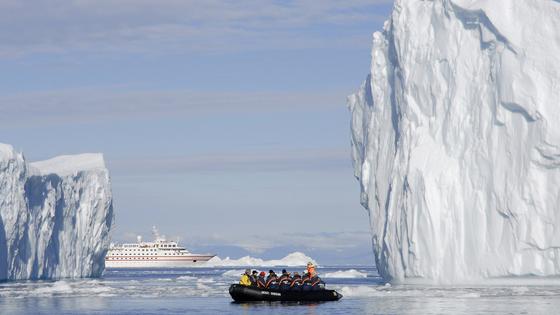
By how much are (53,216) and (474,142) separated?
26.0 metres

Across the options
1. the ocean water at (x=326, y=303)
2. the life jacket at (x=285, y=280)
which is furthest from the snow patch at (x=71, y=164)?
the life jacket at (x=285, y=280)

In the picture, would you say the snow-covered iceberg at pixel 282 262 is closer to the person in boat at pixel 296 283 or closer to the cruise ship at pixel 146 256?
the cruise ship at pixel 146 256

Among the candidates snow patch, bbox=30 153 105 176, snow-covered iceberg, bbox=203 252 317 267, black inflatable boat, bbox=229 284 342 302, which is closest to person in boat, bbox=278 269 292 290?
black inflatable boat, bbox=229 284 342 302

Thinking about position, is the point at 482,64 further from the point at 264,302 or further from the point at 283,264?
the point at 283,264

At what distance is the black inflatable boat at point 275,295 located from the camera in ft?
132

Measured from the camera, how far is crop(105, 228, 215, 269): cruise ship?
123 meters

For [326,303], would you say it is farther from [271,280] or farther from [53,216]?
[53,216]

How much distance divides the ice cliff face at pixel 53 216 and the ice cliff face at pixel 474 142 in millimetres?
18951

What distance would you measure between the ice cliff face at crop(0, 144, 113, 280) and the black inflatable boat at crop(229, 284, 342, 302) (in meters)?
18.5

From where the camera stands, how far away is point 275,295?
4094 centimetres

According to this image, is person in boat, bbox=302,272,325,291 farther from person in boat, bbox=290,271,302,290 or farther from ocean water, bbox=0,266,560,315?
ocean water, bbox=0,266,560,315

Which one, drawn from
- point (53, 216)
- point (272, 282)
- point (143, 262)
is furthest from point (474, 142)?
point (143, 262)

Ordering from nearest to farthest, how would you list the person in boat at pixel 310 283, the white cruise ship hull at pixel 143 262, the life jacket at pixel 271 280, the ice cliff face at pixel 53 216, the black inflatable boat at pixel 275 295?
the black inflatable boat at pixel 275 295, the person in boat at pixel 310 283, the life jacket at pixel 271 280, the ice cliff face at pixel 53 216, the white cruise ship hull at pixel 143 262

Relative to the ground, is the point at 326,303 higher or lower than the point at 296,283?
lower
